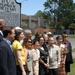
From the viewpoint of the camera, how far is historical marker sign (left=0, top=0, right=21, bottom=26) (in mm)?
7684

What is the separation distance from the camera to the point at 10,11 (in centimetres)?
783

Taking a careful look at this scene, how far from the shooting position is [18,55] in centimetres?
675

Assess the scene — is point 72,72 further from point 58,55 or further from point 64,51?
point 58,55

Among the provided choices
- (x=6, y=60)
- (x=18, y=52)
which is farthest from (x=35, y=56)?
(x=6, y=60)

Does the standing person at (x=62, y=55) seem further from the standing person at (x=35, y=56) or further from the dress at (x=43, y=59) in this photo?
the standing person at (x=35, y=56)

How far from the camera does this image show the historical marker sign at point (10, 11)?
768 cm

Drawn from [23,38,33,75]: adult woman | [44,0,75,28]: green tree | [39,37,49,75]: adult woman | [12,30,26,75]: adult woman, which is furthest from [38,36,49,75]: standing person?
[44,0,75,28]: green tree

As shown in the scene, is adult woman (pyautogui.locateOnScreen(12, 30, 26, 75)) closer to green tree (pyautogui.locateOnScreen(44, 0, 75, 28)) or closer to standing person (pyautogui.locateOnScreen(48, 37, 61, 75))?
standing person (pyautogui.locateOnScreen(48, 37, 61, 75))

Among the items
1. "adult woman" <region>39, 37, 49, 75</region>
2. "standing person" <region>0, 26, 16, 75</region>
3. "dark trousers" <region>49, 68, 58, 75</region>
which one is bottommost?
"dark trousers" <region>49, 68, 58, 75</region>

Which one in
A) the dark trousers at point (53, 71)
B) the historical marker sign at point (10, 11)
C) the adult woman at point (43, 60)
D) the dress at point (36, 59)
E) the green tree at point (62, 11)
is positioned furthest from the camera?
the green tree at point (62, 11)

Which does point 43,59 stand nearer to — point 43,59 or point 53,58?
point 43,59

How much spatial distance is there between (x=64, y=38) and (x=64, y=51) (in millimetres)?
430

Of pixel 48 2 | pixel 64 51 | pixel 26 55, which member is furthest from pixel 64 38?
pixel 48 2

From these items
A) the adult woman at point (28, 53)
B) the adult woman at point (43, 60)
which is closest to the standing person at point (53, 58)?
the adult woman at point (43, 60)
